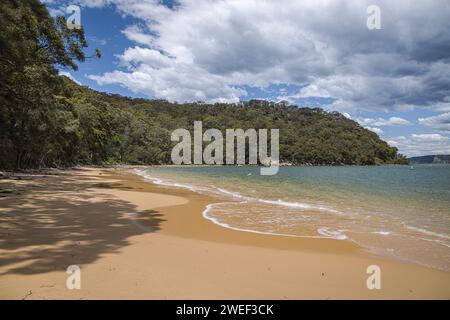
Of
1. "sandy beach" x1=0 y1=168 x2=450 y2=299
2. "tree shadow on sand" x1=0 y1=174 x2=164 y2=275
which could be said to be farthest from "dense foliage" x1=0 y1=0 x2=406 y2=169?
"sandy beach" x1=0 y1=168 x2=450 y2=299

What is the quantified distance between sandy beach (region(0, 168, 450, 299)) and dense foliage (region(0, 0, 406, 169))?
27.9ft

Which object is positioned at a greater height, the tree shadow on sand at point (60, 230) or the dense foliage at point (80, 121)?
the dense foliage at point (80, 121)

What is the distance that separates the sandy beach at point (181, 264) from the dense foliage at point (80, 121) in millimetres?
8512

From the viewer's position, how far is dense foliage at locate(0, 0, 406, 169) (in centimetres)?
1599

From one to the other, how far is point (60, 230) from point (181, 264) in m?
3.93

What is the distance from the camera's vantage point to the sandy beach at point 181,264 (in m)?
4.65

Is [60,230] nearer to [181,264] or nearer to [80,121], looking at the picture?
[181,264]

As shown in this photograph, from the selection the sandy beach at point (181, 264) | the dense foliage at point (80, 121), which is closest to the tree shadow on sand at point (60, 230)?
the sandy beach at point (181, 264)

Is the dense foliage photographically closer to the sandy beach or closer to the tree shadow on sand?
the tree shadow on sand

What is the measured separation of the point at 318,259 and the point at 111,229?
Answer: 5385 mm

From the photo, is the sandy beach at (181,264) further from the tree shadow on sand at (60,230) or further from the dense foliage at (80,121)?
the dense foliage at (80,121)

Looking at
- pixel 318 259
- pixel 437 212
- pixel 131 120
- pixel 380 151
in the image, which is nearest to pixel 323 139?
pixel 380 151

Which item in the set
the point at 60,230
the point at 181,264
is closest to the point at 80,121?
the point at 60,230
